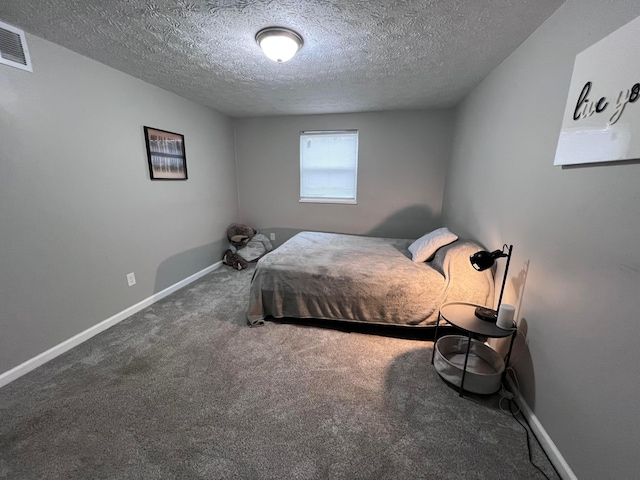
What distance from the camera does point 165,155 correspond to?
2855 millimetres

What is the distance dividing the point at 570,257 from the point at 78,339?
3389mm

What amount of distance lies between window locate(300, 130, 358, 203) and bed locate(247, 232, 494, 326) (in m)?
1.67

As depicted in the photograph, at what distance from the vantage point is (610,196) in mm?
1029

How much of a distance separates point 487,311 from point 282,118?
3.65 metres

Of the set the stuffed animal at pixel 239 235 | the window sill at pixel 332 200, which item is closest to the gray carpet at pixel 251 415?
the stuffed animal at pixel 239 235

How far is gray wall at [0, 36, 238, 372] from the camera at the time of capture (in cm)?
172

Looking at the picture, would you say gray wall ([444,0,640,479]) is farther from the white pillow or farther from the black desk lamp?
the white pillow

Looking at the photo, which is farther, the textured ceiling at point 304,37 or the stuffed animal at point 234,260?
the stuffed animal at point 234,260

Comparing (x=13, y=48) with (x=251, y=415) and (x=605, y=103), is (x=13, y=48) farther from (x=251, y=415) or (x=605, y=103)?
(x=605, y=103)

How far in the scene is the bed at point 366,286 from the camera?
206cm

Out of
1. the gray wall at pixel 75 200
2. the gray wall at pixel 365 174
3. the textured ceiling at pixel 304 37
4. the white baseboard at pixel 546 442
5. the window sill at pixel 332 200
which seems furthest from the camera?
the window sill at pixel 332 200

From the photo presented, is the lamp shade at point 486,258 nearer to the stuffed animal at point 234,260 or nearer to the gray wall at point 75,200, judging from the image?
the gray wall at point 75,200

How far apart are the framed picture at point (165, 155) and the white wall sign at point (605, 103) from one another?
3.30 metres

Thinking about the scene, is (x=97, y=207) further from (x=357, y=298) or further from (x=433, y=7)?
(x=433, y=7)
